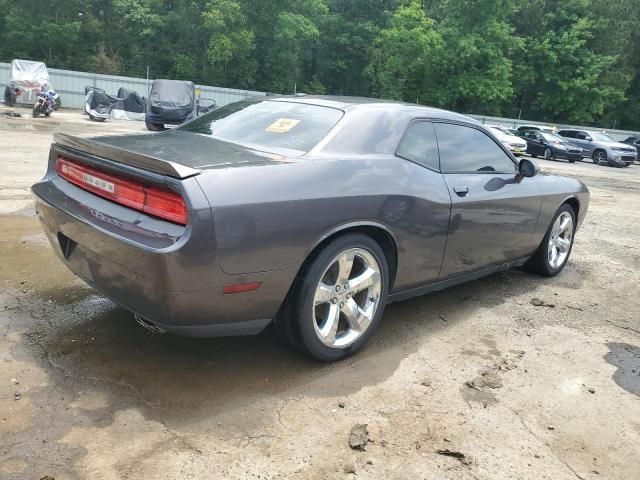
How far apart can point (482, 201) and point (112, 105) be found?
23531 mm

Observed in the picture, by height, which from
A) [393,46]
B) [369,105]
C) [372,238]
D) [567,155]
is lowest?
[567,155]

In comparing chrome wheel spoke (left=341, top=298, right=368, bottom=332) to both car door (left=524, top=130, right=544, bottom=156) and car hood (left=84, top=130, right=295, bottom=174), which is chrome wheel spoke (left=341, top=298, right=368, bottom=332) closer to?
car hood (left=84, top=130, right=295, bottom=174)

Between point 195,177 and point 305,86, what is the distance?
158 feet

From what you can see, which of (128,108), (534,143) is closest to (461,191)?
(534,143)

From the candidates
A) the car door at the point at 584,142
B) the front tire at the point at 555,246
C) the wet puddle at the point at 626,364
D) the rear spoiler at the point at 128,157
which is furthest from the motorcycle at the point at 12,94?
the wet puddle at the point at 626,364

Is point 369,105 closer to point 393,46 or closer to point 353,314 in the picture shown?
point 353,314

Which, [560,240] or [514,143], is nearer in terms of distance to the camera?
[560,240]

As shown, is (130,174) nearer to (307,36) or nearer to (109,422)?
(109,422)

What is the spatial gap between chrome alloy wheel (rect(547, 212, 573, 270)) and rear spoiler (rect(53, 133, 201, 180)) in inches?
150

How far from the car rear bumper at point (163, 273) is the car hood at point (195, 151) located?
32 centimetres

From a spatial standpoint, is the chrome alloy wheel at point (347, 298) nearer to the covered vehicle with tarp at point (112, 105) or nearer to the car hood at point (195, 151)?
the car hood at point (195, 151)

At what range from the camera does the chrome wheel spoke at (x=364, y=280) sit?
3.17 metres

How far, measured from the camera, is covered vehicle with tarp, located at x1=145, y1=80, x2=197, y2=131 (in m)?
18.3

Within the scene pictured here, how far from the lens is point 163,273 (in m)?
2.43
